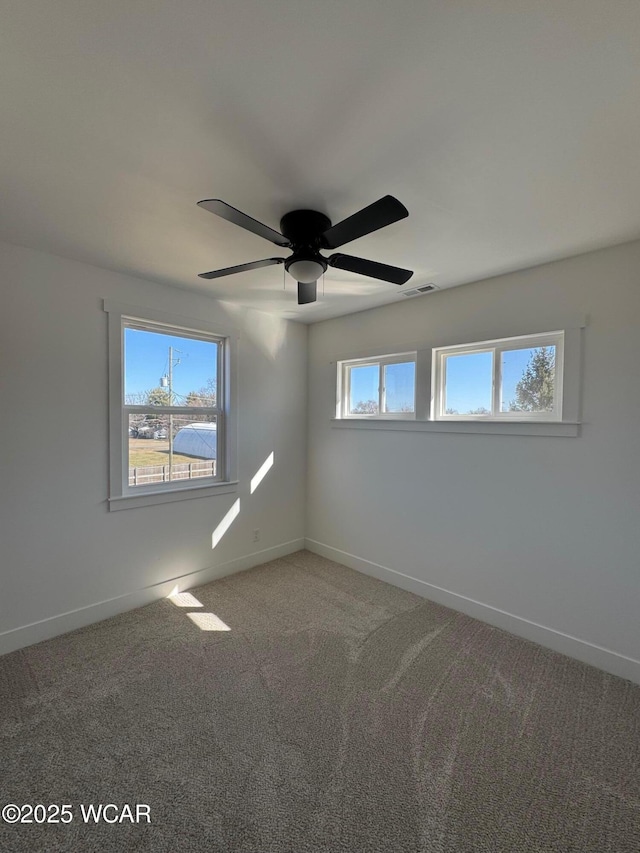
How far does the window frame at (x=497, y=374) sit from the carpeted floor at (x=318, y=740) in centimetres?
157

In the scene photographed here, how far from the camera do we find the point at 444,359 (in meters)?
3.17

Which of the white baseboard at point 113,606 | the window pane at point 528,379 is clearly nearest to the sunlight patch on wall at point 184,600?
the white baseboard at point 113,606

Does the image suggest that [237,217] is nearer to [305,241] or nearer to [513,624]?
[305,241]

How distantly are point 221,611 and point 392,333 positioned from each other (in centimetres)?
274

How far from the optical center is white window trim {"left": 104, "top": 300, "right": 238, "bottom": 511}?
275 cm

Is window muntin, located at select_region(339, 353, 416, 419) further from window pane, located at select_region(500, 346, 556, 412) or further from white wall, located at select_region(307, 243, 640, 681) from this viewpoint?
window pane, located at select_region(500, 346, 556, 412)

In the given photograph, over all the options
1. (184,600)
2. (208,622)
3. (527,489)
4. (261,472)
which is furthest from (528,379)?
(184,600)

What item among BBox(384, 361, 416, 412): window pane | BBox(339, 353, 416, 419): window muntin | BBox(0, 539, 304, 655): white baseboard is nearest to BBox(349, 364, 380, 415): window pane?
BBox(339, 353, 416, 419): window muntin

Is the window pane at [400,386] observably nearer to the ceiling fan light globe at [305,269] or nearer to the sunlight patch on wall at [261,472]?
the sunlight patch on wall at [261,472]

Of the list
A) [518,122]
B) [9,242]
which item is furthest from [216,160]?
[9,242]

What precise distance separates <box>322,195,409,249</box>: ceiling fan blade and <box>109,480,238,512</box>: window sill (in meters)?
2.32

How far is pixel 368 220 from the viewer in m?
1.48

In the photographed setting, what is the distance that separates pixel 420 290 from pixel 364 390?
112cm

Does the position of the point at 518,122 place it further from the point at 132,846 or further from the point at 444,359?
the point at 132,846
